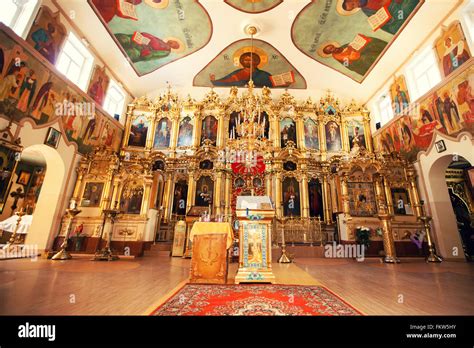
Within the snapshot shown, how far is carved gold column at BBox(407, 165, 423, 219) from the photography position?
26.0ft

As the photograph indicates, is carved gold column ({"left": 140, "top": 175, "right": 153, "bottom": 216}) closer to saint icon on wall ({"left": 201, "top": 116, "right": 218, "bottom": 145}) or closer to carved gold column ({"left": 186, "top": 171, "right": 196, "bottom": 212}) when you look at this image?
carved gold column ({"left": 186, "top": 171, "right": 196, "bottom": 212})

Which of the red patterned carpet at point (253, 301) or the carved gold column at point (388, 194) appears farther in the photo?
the carved gold column at point (388, 194)

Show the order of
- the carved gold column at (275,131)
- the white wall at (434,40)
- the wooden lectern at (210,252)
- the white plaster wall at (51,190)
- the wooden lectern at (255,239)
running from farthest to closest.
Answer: the carved gold column at (275,131)
the white plaster wall at (51,190)
the white wall at (434,40)
the wooden lectern at (255,239)
the wooden lectern at (210,252)

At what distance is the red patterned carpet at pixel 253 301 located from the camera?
2.20m

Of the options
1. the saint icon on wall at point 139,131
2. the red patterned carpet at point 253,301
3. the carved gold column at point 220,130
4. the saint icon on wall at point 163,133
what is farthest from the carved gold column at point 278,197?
the saint icon on wall at point 139,131

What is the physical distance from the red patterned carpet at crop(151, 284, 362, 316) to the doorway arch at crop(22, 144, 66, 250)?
6.44 m

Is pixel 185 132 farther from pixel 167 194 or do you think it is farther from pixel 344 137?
pixel 344 137

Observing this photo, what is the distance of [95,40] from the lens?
26.8ft

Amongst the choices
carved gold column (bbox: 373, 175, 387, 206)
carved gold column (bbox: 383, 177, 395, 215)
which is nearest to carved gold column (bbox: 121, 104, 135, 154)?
carved gold column (bbox: 373, 175, 387, 206)

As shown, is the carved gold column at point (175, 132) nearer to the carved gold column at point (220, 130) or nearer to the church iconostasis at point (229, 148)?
the church iconostasis at point (229, 148)

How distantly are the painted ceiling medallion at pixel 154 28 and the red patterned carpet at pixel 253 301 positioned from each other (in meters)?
9.07

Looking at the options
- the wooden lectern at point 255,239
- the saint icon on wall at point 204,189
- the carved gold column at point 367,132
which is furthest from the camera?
the carved gold column at point 367,132
